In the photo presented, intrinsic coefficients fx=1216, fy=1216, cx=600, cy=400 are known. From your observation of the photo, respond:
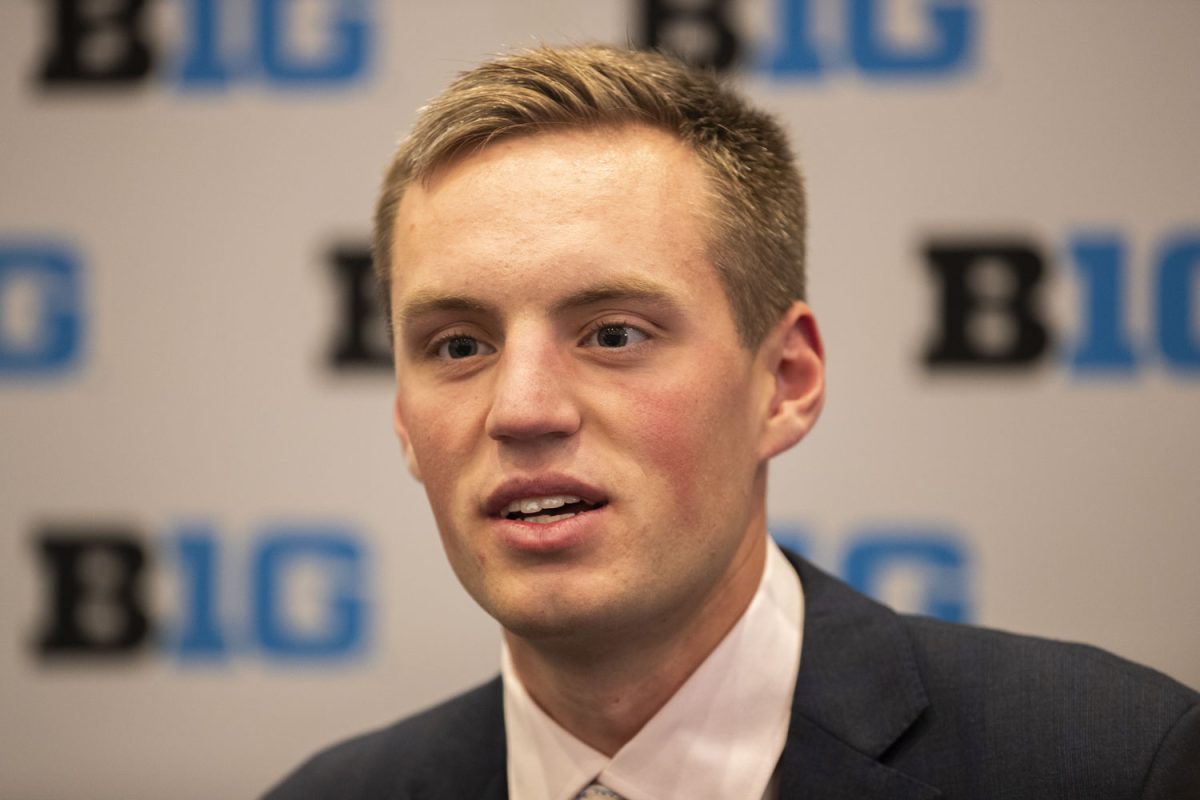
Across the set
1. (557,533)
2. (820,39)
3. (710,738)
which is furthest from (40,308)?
(710,738)

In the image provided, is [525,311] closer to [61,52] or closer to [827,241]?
[827,241]

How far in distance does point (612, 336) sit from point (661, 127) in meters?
0.31

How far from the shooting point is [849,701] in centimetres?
158

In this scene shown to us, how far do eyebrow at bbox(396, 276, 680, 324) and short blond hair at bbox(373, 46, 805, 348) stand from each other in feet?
0.37

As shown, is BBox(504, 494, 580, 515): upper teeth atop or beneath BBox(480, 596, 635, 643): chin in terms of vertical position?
atop

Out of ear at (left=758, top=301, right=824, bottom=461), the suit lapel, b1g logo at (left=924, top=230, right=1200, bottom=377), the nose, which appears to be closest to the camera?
the nose

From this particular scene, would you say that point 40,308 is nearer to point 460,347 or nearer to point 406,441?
point 406,441

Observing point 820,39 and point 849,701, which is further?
point 820,39

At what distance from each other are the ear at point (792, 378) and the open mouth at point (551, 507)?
301 millimetres

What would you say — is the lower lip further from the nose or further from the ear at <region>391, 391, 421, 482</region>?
the ear at <region>391, 391, 421, 482</region>

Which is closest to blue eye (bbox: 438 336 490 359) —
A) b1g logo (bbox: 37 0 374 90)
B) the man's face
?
the man's face

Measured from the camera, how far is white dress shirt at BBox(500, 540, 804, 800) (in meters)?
1.55

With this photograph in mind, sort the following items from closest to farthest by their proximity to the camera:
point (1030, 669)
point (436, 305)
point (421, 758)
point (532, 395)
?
point (532, 395)
point (436, 305)
point (1030, 669)
point (421, 758)

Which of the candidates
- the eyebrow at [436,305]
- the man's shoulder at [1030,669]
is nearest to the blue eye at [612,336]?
the eyebrow at [436,305]
